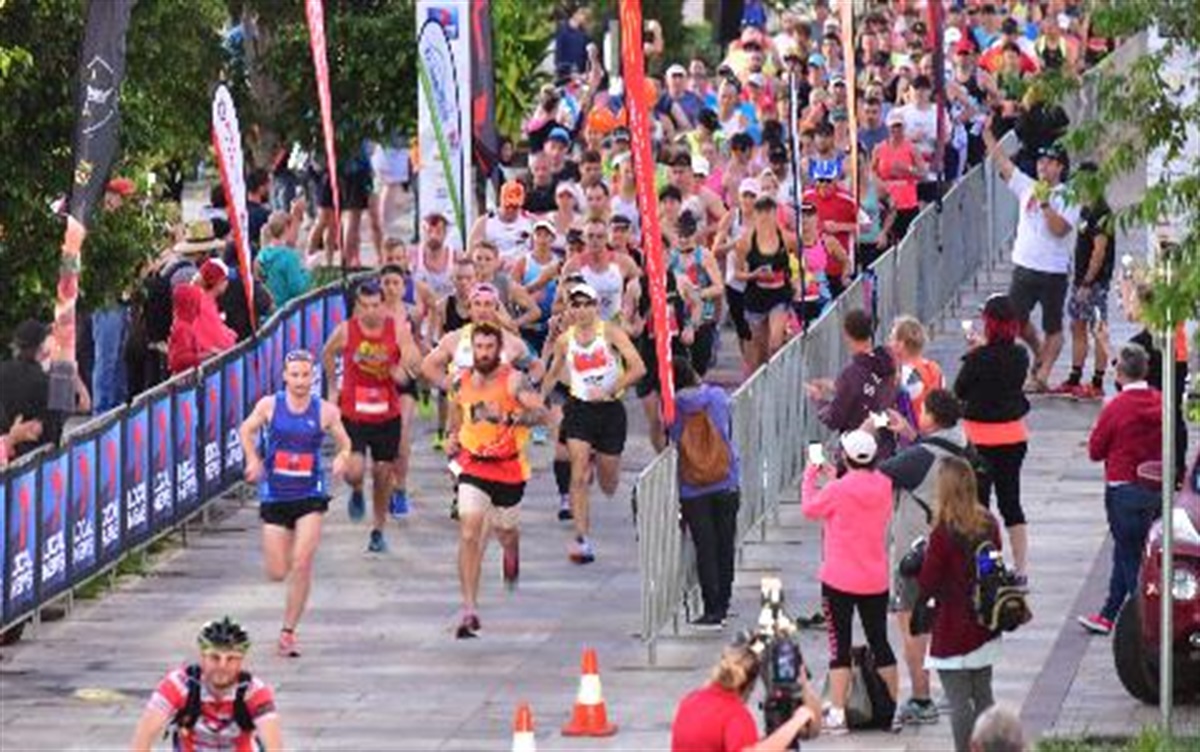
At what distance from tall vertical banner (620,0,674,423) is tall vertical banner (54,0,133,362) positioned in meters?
3.06

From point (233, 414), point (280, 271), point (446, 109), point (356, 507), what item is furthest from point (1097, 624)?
point (280, 271)

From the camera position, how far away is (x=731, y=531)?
2662cm

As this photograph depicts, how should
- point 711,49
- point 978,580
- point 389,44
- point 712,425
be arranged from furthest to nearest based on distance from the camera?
point 711,49, point 389,44, point 712,425, point 978,580

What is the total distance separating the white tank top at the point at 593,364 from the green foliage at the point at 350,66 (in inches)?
499

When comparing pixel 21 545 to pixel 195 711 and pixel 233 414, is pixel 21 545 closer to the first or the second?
pixel 233 414

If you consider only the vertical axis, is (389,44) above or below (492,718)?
above

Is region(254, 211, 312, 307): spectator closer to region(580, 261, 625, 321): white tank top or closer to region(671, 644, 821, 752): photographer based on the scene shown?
region(580, 261, 625, 321): white tank top

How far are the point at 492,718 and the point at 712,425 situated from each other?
2798 mm

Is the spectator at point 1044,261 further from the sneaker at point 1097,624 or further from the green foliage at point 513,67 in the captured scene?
the green foliage at point 513,67

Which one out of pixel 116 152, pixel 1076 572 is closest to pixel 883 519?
pixel 1076 572

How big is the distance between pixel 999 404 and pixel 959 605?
5050 millimetres

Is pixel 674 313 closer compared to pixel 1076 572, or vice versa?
pixel 1076 572

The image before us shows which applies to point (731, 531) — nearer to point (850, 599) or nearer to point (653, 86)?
point (850, 599)

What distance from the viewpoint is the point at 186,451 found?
29.9m
